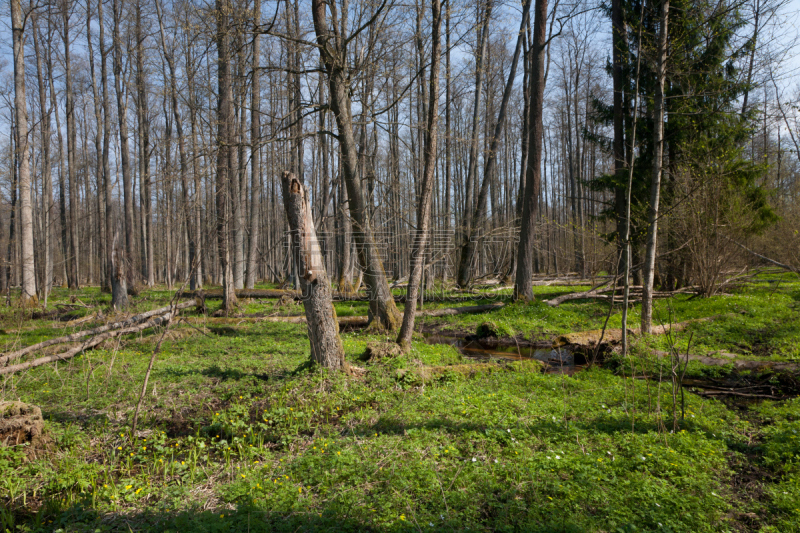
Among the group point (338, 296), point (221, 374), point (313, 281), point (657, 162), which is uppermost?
point (657, 162)

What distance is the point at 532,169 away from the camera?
41.7 feet

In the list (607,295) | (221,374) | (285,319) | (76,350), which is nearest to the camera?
(221,374)

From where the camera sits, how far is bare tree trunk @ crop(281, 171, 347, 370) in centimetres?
568

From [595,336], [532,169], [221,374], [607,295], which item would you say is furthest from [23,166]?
[607,295]

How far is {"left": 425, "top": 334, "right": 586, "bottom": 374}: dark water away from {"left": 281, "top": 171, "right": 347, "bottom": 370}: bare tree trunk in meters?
3.58

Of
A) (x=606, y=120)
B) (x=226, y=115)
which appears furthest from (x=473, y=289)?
(x=226, y=115)

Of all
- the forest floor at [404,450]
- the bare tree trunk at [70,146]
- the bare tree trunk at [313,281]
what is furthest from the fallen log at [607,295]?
the bare tree trunk at [70,146]

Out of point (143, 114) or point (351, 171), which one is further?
point (143, 114)

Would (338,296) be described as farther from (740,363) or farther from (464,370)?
(740,363)

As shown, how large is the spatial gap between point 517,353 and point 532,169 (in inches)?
245

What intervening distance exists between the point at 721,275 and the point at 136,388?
13941 millimetres

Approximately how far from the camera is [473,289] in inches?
670

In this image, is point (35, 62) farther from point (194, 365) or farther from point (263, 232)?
point (194, 365)

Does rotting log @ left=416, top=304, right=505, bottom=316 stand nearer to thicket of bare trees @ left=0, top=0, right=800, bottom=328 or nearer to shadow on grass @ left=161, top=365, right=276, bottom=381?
thicket of bare trees @ left=0, top=0, right=800, bottom=328
